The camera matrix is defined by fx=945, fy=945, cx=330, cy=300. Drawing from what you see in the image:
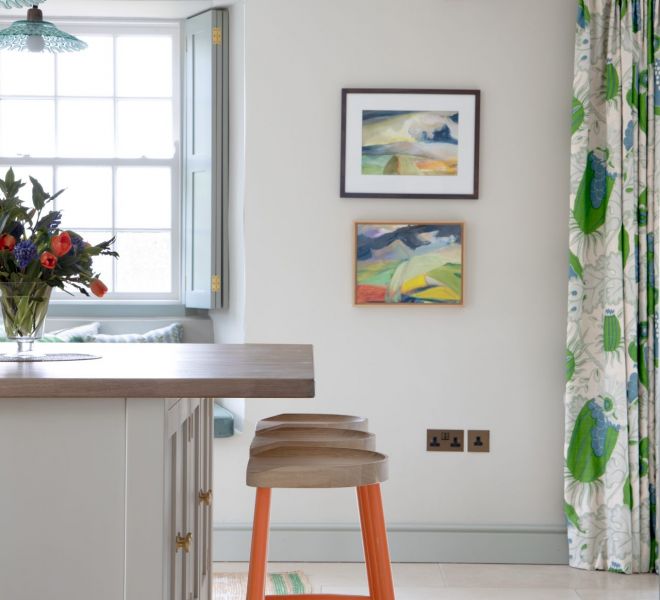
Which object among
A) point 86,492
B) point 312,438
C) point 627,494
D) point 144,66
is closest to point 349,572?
point 627,494

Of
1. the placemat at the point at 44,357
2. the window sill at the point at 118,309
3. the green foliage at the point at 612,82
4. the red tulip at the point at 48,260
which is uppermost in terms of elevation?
the green foliage at the point at 612,82

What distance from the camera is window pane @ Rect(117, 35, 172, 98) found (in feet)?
15.7

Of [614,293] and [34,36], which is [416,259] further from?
[34,36]

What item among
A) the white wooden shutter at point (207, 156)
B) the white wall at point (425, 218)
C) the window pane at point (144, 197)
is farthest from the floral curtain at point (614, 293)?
the window pane at point (144, 197)

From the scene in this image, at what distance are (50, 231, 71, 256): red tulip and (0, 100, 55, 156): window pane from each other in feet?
8.90

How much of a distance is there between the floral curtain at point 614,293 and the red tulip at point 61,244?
2478 mm

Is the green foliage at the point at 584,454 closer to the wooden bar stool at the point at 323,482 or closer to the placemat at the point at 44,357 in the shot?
the wooden bar stool at the point at 323,482

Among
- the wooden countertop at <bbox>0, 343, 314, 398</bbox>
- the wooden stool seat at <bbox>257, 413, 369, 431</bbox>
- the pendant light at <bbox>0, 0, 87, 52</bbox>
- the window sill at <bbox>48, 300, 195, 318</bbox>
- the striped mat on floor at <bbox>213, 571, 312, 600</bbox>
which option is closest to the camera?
the wooden countertop at <bbox>0, 343, 314, 398</bbox>

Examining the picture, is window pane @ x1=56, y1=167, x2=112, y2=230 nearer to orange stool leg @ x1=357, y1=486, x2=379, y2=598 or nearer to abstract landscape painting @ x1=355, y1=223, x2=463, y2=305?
abstract landscape painting @ x1=355, y1=223, x2=463, y2=305

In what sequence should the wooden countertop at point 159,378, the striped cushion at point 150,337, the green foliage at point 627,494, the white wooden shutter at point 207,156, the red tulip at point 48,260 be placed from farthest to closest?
the white wooden shutter at point 207,156 < the striped cushion at point 150,337 < the green foliage at point 627,494 < the red tulip at point 48,260 < the wooden countertop at point 159,378

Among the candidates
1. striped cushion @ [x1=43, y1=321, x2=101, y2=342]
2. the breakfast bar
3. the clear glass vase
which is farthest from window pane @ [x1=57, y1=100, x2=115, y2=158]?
the breakfast bar

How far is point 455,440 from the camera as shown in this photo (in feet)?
13.8

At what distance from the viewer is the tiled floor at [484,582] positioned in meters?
3.75

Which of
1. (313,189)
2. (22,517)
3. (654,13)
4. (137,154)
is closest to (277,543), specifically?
(313,189)
